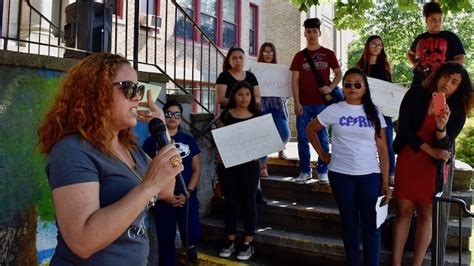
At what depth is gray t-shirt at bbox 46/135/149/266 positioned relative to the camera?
1.40 m

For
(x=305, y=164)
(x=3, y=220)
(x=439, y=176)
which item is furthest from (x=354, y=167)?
(x=3, y=220)

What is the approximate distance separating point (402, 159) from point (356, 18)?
2.79 m

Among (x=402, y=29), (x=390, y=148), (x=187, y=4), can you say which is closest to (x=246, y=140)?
(x=390, y=148)

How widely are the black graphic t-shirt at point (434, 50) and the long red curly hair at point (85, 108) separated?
349 cm

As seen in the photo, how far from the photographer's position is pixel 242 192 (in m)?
4.04

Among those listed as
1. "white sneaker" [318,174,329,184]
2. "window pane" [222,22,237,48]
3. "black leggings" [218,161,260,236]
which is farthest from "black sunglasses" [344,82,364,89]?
"window pane" [222,22,237,48]

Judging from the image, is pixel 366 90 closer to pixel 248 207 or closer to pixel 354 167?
pixel 354 167

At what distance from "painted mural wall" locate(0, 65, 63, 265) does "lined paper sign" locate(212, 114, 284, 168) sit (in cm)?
159

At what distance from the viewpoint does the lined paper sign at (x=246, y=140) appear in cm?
400

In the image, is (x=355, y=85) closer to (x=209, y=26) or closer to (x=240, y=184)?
(x=240, y=184)

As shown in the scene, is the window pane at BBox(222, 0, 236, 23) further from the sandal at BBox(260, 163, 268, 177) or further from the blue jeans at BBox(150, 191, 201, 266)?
the blue jeans at BBox(150, 191, 201, 266)

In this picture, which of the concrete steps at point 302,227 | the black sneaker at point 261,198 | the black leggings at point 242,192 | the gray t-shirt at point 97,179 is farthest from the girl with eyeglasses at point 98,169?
the black sneaker at point 261,198

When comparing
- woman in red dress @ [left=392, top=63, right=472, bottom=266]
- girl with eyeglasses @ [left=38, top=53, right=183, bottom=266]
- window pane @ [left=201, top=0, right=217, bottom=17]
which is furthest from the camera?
window pane @ [left=201, top=0, right=217, bottom=17]

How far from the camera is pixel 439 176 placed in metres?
3.16
